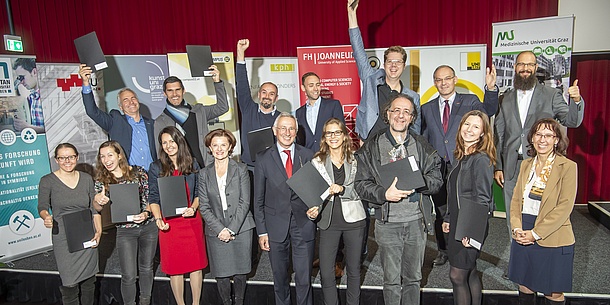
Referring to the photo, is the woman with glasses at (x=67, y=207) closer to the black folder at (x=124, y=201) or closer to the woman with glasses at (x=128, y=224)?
the woman with glasses at (x=128, y=224)

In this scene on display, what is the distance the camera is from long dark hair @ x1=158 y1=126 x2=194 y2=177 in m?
3.01

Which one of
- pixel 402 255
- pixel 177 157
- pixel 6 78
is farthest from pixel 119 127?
pixel 402 255

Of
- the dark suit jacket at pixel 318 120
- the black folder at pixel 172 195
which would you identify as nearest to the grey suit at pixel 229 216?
the black folder at pixel 172 195

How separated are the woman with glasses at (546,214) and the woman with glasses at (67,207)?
117 inches

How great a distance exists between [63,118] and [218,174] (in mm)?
3232

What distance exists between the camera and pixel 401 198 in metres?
2.55

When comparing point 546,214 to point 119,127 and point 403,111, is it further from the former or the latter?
point 119,127

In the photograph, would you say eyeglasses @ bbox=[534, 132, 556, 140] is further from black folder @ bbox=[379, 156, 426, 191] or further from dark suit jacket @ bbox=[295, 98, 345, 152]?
dark suit jacket @ bbox=[295, 98, 345, 152]

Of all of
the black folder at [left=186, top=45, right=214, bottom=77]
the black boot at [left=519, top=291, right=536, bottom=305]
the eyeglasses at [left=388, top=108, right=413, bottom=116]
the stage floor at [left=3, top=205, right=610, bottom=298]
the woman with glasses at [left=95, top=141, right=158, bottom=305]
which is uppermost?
the black folder at [left=186, top=45, right=214, bottom=77]

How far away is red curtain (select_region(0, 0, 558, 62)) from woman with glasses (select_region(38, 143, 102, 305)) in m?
3.19

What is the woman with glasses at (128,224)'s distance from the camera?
3.02 m

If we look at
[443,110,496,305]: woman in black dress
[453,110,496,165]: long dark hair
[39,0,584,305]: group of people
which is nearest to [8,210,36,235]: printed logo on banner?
[39,0,584,305]: group of people

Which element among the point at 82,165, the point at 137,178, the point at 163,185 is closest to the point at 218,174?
the point at 163,185

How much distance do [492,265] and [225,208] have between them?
2.51 metres
